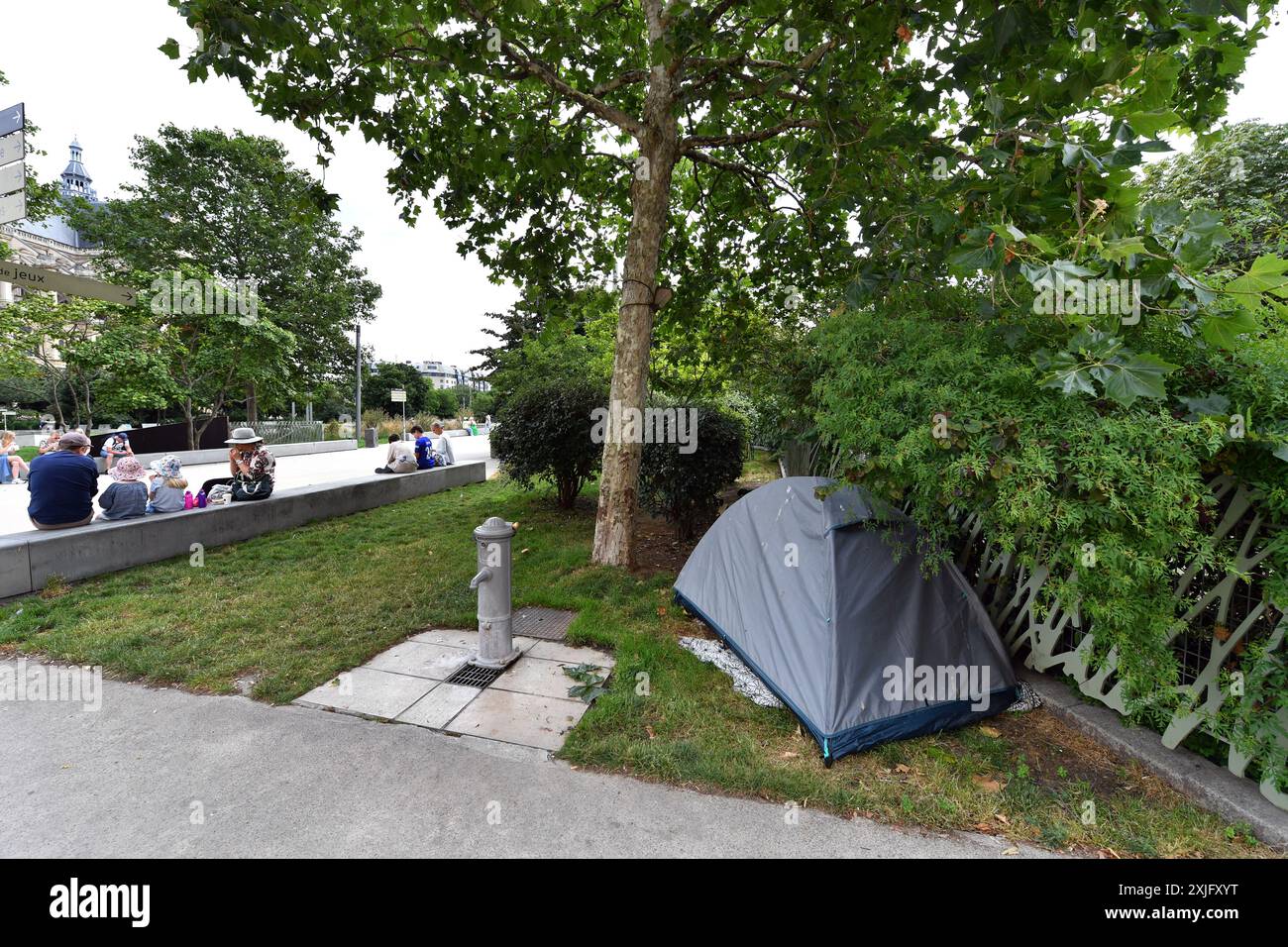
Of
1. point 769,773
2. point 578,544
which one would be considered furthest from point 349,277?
point 769,773

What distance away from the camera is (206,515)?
7.03 meters

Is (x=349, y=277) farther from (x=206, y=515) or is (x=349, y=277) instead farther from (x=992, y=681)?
(x=992, y=681)

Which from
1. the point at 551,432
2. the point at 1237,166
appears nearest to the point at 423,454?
the point at 551,432

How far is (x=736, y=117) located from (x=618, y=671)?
7.77 meters

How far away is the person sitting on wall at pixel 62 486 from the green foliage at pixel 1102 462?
784cm

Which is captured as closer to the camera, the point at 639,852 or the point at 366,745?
the point at 639,852

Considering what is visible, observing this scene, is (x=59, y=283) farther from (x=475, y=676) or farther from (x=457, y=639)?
(x=475, y=676)

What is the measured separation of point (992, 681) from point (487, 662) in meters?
3.53

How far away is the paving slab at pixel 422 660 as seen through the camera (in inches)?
161

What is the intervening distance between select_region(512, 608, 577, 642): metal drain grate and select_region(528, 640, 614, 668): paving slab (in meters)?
0.13

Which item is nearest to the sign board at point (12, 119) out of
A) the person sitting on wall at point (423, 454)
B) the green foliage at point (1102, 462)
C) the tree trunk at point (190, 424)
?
the green foliage at point (1102, 462)

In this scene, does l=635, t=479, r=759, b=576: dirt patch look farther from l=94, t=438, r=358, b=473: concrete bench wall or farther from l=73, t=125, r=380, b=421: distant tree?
l=73, t=125, r=380, b=421: distant tree

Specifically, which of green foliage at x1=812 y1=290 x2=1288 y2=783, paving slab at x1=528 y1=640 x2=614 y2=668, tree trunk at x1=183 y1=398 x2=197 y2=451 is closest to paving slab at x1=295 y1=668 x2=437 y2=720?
paving slab at x1=528 y1=640 x2=614 y2=668

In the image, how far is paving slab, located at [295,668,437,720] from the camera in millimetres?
3543
